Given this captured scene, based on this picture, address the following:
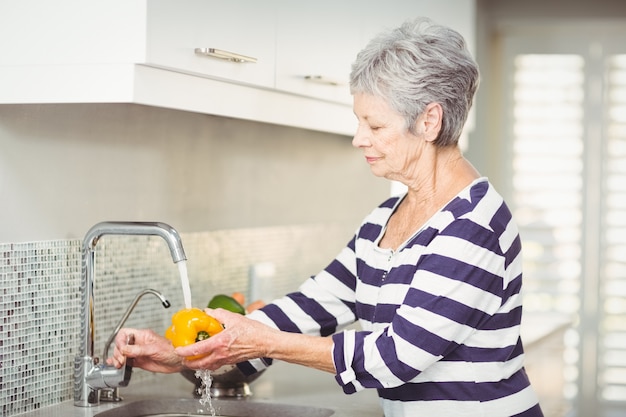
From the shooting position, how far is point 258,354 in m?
1.51

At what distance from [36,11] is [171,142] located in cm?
72

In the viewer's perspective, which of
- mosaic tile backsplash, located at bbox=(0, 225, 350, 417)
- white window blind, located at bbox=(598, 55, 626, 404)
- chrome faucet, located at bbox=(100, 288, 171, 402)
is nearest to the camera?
mosaic tile backsplash, located at bbox=(0, 225, 350, 417)

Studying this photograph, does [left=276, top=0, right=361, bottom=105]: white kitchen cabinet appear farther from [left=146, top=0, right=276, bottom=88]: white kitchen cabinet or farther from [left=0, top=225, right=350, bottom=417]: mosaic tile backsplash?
[left=0, top=225, right=350, bottom=417]: mosaic tile backsplash

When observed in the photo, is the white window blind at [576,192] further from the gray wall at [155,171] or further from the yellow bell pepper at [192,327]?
the yellow bell pepper at [192,327]

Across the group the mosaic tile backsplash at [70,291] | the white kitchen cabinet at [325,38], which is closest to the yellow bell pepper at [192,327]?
the mosaic tile backsplash at [70,291]

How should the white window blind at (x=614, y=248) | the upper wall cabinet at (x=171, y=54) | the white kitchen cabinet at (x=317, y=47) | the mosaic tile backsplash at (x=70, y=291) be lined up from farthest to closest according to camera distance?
the white window blind at (x=614, y=248) → the white kitchen cabinet at (x=317, y=47) → the mosaic tile backsplash at (x=70, y=291) → the upper wall cabinet at (x=171, y=54)

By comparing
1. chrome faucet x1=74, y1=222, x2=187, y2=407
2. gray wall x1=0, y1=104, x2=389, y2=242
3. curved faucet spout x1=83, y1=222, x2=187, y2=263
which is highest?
gray wall x1=0, y1=104, x2=389, y2=242

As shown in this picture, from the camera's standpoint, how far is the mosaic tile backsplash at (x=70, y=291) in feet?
5.54

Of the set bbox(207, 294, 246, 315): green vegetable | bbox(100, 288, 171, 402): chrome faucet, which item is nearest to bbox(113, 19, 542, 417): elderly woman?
bbox(100, 288, 171, 402): chrome faucet

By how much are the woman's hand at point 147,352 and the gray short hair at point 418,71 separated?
59cm

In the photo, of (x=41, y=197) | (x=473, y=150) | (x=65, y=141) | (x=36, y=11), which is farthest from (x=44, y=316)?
(x=473, y=150)

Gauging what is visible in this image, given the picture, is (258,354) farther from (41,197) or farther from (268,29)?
(268,29)

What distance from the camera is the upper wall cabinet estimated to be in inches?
55.8

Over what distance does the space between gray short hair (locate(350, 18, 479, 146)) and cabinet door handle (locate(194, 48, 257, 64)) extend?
21cm
